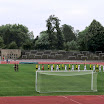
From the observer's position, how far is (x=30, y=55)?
260ft

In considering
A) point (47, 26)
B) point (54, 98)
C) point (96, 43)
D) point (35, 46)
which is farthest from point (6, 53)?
point (54, 98)

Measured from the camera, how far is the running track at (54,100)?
14.3 metres

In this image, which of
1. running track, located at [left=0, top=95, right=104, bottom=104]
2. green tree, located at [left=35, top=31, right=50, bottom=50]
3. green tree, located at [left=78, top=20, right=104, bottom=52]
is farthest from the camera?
green tree, located at [left=35, top=31, right=50, bottom=50]

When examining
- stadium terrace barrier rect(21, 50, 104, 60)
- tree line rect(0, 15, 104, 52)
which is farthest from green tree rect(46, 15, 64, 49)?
stadium terrace barrier rect(21, 50, 104, 60)

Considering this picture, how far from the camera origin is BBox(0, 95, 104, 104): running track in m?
14.3

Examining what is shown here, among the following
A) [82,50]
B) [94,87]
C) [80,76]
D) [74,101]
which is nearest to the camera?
[74,101]

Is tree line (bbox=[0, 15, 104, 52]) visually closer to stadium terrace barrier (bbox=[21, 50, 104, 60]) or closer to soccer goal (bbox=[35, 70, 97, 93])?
stadium terrace barrier (bbox=[21, 50, 104, 60])

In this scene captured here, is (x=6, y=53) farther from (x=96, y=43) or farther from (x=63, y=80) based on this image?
(x=63, y=80)

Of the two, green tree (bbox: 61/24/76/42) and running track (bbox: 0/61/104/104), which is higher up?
green tree (bbox: 61/24/76/42)

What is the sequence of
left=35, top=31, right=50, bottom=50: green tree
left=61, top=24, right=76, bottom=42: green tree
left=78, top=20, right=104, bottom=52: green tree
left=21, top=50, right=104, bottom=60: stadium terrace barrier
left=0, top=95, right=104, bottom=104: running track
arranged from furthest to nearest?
left=61, top=24, right=76, bottom=42: green tree < left=35, top=31, right=50, bottom=50: green tree < left=21, top=50, right=104, bottom=60: stadium terrace barrier < left=78, top=20, right=104, bottom=52: green tree < left=0, top=95, right=104, bottom=104: running track

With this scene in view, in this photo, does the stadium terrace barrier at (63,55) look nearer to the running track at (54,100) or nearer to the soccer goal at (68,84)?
the soccer goal at (68,84)

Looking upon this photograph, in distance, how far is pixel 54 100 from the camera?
14.9 metres

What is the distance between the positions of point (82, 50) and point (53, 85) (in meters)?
64.4

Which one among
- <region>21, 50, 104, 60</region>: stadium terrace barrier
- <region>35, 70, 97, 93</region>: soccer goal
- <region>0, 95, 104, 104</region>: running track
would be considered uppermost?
<region>21, 50, 104, 60</region>: stadium terrace barrier
